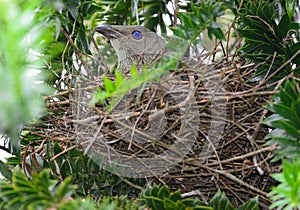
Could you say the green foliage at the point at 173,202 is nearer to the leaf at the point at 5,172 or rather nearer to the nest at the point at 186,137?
the nest at the point at 186,137

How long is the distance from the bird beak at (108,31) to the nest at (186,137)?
0.48m

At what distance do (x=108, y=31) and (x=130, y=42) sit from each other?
0.47 ft

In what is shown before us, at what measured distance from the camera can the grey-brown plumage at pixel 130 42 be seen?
6.77 ft

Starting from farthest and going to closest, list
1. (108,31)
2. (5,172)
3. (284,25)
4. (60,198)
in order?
(108,31)
(284,25)
(5,172)
(60,198)

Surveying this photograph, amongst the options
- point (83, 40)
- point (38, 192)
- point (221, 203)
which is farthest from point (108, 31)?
point (38, 192)

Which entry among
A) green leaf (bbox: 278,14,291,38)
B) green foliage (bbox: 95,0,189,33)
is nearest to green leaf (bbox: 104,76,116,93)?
green leaf (bbox: 278,14,291,38)

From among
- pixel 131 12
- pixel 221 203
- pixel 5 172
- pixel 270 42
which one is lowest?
pixel 221 203

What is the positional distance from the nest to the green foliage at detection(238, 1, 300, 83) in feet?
0.21

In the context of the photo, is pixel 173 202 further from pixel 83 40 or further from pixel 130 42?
pixel 130 42

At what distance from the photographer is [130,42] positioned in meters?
2.13

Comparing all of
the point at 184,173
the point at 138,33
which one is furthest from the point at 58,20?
the point at 138,33

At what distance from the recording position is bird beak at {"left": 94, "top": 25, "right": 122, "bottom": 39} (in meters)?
1.96

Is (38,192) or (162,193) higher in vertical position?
(38,192)

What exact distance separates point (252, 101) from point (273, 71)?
0.32ft
